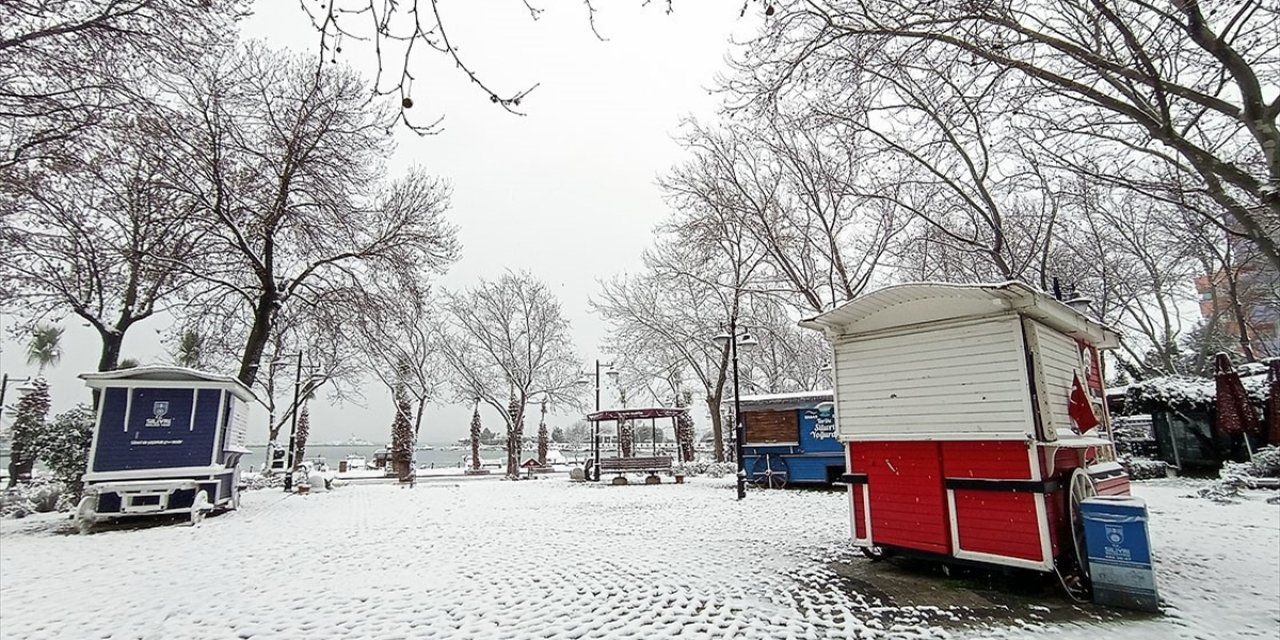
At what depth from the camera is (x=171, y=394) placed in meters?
10.0

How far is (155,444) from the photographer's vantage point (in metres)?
9.74

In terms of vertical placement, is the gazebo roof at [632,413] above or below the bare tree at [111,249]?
below

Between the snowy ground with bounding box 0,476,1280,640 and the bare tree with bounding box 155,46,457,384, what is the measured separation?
6.65 m

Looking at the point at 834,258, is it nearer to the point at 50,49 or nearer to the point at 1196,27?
the point at 1196,27

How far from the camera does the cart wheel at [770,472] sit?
15.5 meters

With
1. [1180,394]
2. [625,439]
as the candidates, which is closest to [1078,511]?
[1180,394]

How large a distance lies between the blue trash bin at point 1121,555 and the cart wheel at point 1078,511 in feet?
0.60

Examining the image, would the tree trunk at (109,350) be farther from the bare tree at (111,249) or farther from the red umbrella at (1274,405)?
the red umbrella at (1274,405)

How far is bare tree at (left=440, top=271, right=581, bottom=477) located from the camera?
25.7m

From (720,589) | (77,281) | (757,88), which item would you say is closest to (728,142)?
(757,88)

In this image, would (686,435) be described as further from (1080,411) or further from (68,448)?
(1080,411)

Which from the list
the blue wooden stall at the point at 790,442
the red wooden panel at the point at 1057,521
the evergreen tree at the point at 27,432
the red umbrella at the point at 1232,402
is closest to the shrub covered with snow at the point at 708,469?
the blue wooden stall at the point at 790,442

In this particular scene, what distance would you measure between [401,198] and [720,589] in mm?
14431

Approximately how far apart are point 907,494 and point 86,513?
12.3 meters
